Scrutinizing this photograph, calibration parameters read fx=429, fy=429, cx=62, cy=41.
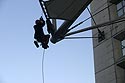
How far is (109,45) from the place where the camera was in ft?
91.9

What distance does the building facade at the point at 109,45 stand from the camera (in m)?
26.9

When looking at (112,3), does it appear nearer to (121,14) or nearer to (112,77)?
(121,14)

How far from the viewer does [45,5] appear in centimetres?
2039

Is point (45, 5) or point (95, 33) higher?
point (95, 33)

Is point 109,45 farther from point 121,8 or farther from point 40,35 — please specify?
point 40,35

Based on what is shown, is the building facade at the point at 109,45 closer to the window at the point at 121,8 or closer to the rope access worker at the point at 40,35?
the window at the point at 121,8

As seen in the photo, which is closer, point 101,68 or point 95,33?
point 101,68

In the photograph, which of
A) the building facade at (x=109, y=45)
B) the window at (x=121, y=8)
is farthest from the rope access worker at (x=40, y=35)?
the window at (x=121, y=8)

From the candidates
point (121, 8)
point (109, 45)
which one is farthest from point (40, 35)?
point (121, 8)

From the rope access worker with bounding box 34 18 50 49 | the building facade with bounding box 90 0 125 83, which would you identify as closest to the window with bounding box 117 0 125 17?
the building facade with bounding box 90 0 125 83

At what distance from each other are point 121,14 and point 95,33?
2.41 metres

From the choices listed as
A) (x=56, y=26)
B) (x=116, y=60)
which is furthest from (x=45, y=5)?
(x=116, y=60)

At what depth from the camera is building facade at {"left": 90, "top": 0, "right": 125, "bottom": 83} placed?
88.2 ft

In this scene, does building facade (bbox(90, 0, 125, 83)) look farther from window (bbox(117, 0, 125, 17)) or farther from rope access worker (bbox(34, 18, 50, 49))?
rope access worker (bbox(34, 18, 50, 49))
